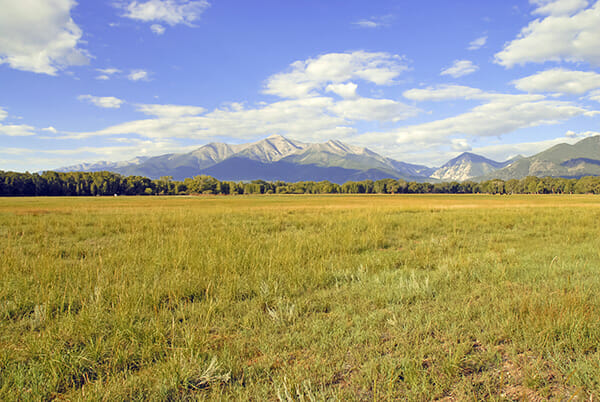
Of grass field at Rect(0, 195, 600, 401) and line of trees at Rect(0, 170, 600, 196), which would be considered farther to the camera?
line of trees at Rect(0, 170, 600, 196)

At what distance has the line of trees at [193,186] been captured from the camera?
400ft

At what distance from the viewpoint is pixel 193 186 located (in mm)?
166500

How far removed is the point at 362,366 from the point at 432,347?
37.0 inches

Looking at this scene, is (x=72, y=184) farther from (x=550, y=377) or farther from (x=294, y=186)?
(x=550, y=377)

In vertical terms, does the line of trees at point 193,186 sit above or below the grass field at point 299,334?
above

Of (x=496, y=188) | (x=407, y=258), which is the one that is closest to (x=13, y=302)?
(x=407, y=258)

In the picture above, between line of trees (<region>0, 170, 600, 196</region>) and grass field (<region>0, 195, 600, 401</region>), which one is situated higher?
line of trees (<region>0, 170, 600, 196</region>)

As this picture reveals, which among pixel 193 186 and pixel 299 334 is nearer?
Answer: pixel 299 334

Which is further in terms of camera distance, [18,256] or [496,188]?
[496,188]

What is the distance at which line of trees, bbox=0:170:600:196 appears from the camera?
122062 mm

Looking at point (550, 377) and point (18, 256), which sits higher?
point (18, 256)

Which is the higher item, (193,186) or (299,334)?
(193,186)

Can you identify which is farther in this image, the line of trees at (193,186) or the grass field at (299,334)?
the line of trees at (193,186)

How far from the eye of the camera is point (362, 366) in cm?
314
